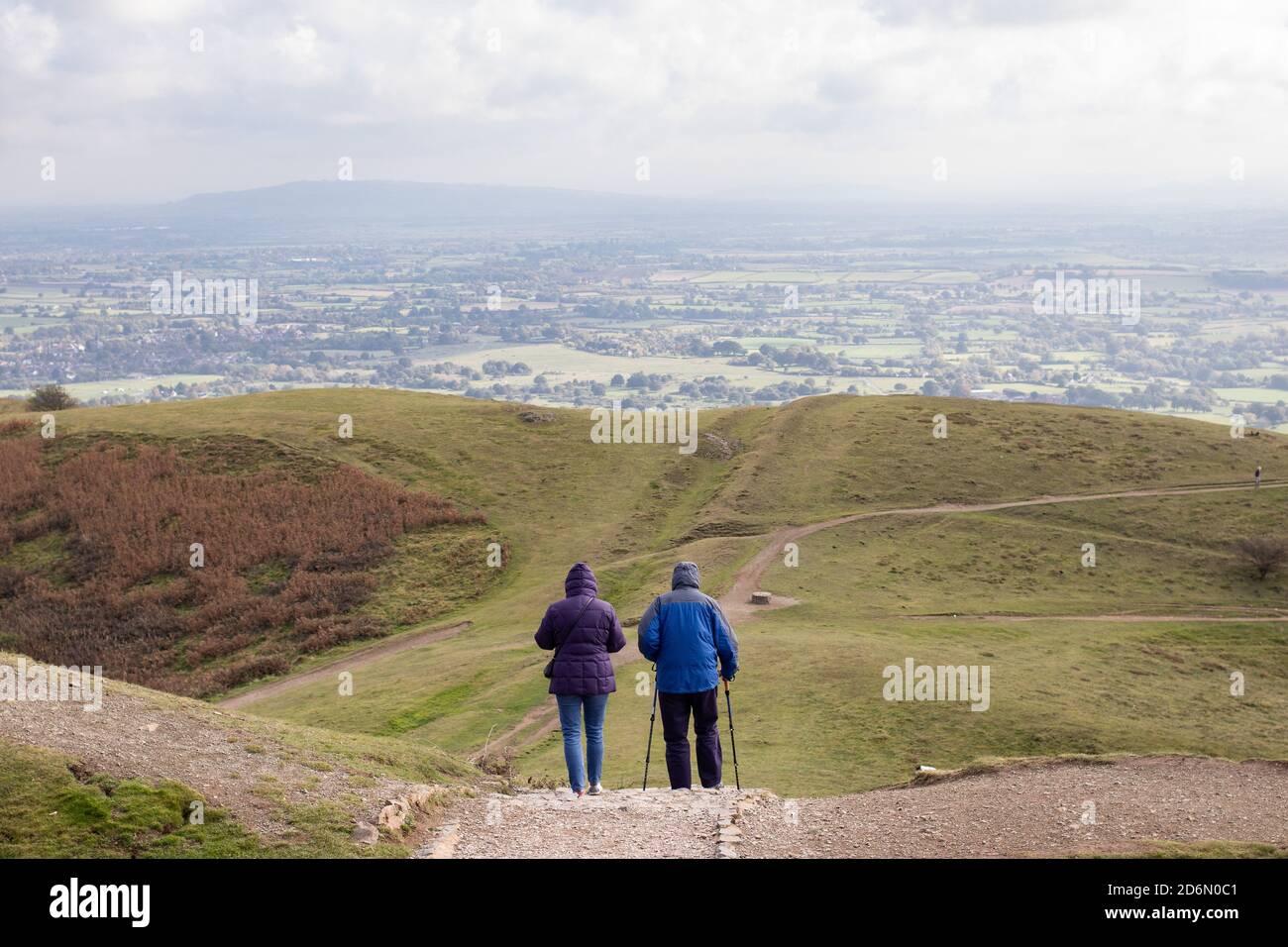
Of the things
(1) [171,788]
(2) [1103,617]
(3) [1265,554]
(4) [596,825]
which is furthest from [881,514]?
(1) [171,788]

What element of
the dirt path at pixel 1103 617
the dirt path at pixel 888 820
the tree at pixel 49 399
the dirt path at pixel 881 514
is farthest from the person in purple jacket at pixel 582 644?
the tree at pixel 49 399

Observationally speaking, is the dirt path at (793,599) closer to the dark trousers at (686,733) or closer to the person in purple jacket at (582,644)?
the dark trousers at (686,733)

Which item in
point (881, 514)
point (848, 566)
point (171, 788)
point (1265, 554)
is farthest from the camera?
point (881, 514)

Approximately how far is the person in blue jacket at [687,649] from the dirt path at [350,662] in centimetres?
2451

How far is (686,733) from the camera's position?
628 inches

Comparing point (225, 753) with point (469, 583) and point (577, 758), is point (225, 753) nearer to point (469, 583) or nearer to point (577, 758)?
point (577, 758)

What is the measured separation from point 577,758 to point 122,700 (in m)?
7.41

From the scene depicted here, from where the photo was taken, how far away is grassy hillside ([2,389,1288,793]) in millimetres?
27766

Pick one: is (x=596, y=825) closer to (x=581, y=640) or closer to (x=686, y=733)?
(x=686, y=733)

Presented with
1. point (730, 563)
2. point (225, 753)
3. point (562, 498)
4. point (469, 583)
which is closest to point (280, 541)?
point (469, 583)

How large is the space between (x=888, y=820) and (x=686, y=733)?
2901 mm

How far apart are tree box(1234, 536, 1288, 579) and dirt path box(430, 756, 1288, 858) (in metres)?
28.2

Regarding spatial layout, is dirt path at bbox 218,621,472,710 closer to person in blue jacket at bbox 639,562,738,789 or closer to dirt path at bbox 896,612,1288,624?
dirt path at bbox 896,612,1288,624

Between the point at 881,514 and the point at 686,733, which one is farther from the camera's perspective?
the point at 881,514
